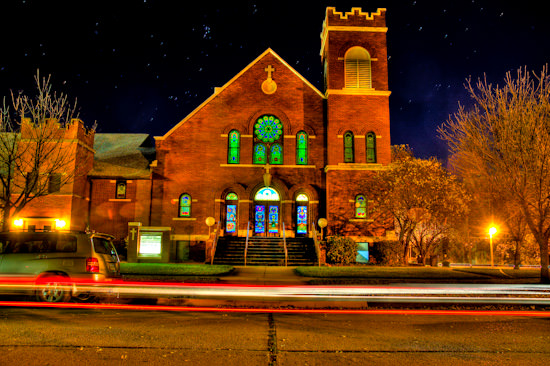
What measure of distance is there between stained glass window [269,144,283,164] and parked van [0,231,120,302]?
708 inches

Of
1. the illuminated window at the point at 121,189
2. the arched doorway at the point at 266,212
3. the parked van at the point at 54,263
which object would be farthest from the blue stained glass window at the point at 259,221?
the parked van at the point at 54,263

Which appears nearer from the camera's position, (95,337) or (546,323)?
(95,337)

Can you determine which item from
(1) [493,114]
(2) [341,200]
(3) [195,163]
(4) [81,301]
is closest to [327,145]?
(2) [341,200]

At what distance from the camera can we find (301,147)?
93.5 ft

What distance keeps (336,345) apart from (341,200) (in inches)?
793

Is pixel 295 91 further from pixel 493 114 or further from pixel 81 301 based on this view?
pixel 81 301

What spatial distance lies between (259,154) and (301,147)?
2.72 m

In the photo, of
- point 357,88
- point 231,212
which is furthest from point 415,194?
point 231,212

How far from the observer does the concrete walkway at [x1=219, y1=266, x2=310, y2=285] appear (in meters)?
16.4

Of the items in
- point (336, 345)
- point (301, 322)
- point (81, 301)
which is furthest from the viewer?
point (81, 301)

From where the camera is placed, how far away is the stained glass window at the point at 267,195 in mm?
27750

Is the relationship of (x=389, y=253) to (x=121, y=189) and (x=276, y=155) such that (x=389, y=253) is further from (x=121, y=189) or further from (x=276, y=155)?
(x=121, y=189)

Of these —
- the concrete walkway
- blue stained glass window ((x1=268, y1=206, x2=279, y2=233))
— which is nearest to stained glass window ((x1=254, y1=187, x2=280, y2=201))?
blue stained glass window ((x1=268, y1=206, x2=279, y2=233))

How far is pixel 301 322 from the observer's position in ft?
28.7
